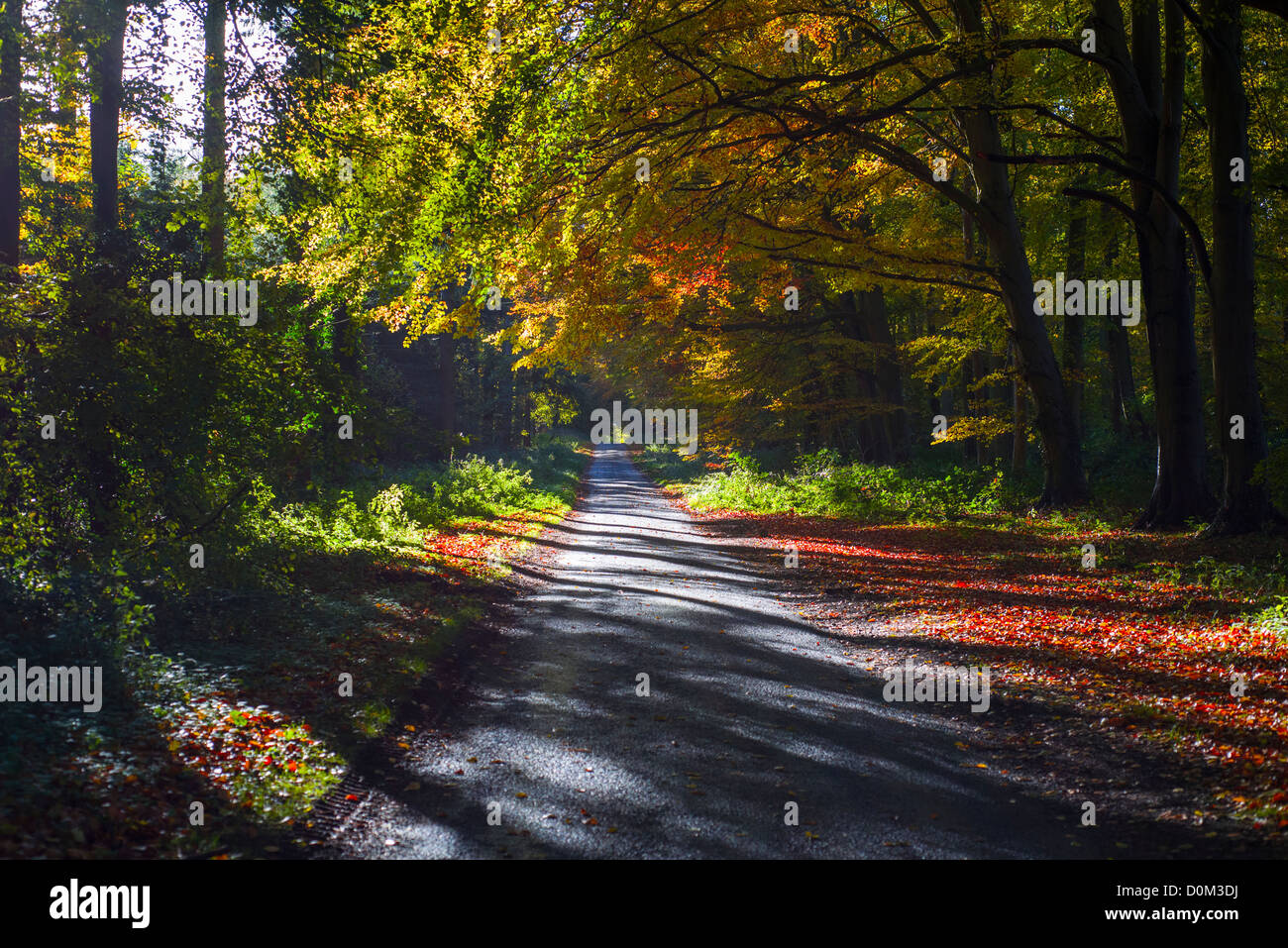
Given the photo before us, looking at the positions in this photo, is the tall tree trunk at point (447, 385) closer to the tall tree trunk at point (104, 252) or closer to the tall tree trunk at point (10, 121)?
the tall tree trunk at point (104, 252)

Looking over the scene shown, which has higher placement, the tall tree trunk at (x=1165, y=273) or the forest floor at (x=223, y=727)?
the tall tree trunk at (x=1165, y=273)

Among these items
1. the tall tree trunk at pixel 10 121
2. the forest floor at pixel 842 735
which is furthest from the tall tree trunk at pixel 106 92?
the forest floor at pixel 842 735

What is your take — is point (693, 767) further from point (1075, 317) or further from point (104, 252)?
point (1075, 317)

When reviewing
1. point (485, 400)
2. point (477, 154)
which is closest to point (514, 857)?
point (477, 154)

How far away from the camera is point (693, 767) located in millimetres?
5730

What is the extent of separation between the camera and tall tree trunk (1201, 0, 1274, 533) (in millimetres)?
12070

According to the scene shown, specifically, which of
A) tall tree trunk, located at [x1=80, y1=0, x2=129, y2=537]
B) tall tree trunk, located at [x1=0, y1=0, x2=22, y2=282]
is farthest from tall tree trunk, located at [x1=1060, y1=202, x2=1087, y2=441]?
tall tree trunk, located at [x1=0, y1=0, x2=22, y2=282]

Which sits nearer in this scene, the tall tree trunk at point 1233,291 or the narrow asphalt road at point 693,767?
the narrow asphalt road at point 693,767

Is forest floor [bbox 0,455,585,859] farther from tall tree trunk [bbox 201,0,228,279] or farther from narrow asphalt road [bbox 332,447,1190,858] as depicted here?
tall tree trunk [bbox 201,0,228,279]

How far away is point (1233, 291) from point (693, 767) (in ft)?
38.8

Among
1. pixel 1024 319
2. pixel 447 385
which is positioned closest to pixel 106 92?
pixel 1024 319

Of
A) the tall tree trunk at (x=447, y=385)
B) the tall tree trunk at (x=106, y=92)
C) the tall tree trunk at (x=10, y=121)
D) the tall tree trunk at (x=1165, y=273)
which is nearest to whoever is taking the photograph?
the tall tree trunk at (x=10, y=121)

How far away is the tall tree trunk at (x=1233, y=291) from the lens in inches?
475

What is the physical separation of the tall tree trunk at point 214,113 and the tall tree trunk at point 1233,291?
47.8 feet
